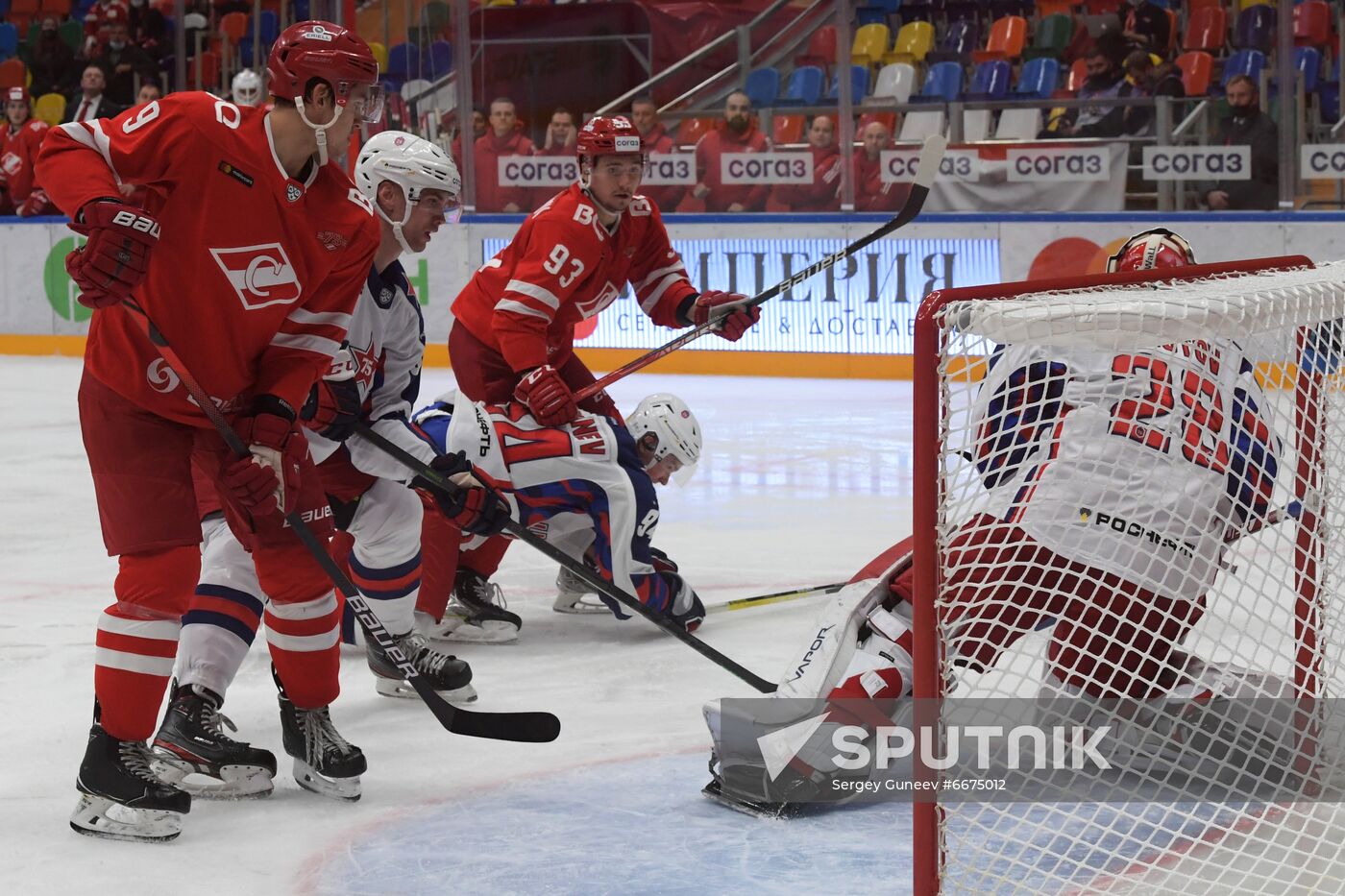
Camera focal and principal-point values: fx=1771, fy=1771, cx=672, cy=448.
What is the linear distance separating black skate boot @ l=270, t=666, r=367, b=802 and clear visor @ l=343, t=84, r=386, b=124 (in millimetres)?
920

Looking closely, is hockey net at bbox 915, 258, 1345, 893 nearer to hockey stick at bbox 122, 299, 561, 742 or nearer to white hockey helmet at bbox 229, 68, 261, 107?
hockey stick at bbox 122, 299, 561, 742

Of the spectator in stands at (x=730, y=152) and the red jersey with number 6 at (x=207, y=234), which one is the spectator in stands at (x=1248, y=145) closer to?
the spectator in stands at (x=730, y=152)

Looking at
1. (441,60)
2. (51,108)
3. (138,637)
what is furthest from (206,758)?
(51,108)

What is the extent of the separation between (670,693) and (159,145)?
1.42m

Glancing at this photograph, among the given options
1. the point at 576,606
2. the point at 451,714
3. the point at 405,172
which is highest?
the point at 405,172

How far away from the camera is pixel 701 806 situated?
8.77 ft

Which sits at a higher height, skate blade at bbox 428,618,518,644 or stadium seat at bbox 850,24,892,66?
stadium seat at bbox 850,24,892,66

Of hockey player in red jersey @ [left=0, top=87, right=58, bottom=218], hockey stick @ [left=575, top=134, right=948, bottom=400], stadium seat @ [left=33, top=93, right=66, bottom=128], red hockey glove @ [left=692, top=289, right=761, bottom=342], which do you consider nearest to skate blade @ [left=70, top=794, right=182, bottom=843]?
hockey stick @ [left=575, top=134, right=948, bottom=400]

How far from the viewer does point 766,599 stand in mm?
4039

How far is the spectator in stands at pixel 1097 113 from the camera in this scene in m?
7.77

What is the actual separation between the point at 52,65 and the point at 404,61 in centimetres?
407

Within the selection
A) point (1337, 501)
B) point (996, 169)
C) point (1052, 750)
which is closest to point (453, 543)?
point (1052, 750)

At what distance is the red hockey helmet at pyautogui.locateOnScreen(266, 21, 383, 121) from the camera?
250cm

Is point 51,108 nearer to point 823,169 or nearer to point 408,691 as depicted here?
point 823,169
